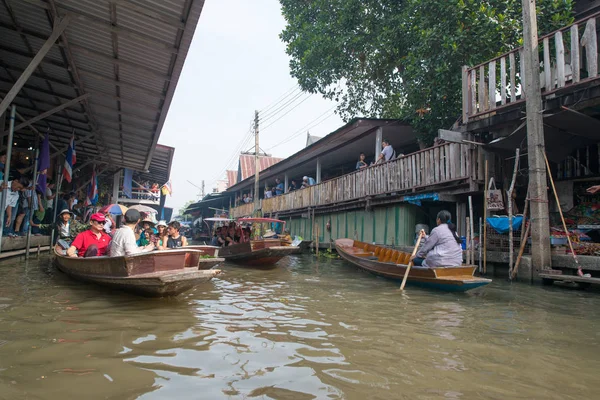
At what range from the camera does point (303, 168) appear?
→ 2258 cm

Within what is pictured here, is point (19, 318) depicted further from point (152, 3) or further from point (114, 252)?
point (152, 3)

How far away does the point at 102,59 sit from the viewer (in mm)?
7266

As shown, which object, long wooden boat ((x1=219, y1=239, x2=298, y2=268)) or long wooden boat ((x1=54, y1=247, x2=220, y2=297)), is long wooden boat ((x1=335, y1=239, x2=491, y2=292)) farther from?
long wooden boat ((x1=54, y1=247, x2=220, y2=297))

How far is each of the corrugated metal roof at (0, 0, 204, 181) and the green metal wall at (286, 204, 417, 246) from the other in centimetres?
769

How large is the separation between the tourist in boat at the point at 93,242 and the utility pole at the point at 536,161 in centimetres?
825

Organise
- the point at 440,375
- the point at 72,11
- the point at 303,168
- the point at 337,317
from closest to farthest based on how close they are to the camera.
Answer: the point at 440,375 → the point at 337,317 → the point at 72,11 → the point at 303,168

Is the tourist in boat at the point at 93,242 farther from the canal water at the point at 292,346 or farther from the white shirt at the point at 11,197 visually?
the white shirt at the point at 11,197

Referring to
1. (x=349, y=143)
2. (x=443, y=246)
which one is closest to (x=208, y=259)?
(x=443, y=246)

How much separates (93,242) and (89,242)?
0.24 ft

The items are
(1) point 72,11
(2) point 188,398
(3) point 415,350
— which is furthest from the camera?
(1) point 72,11

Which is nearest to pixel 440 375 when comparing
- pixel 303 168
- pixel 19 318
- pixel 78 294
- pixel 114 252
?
pixel 19 318

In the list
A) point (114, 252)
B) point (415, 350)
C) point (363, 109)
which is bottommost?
point (415, 350)

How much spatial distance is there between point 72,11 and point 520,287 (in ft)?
30.2

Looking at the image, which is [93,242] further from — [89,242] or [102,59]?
[102,59]
